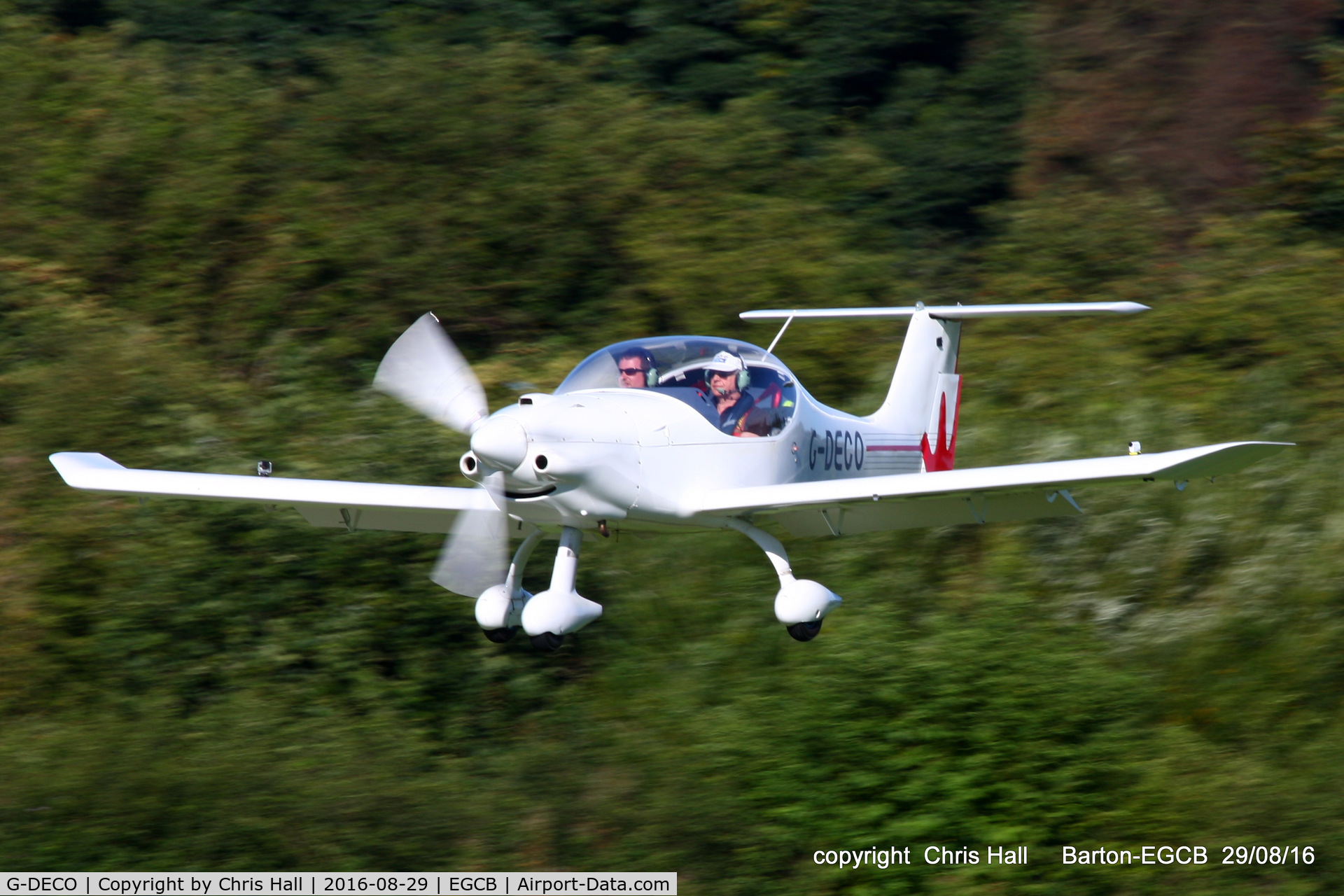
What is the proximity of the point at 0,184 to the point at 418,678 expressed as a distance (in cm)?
1095

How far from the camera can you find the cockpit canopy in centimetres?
849

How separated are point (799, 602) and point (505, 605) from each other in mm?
→ 1884

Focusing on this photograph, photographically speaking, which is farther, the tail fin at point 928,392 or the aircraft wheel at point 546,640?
the tail fin at point 928,392

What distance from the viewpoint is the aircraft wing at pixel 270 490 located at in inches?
342

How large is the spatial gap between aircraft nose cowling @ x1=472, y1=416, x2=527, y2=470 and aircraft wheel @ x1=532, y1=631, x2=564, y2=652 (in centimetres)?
101

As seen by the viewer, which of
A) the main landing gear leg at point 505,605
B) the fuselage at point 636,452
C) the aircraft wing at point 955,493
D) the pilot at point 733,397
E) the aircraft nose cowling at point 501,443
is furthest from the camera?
the pilot at point 733,397

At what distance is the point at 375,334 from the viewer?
1647 centimetres

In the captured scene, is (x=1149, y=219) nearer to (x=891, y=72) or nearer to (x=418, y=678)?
(x=891, y=72)

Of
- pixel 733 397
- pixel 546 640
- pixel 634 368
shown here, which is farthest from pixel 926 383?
pixel 546 640

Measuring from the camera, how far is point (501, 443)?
763 cm
